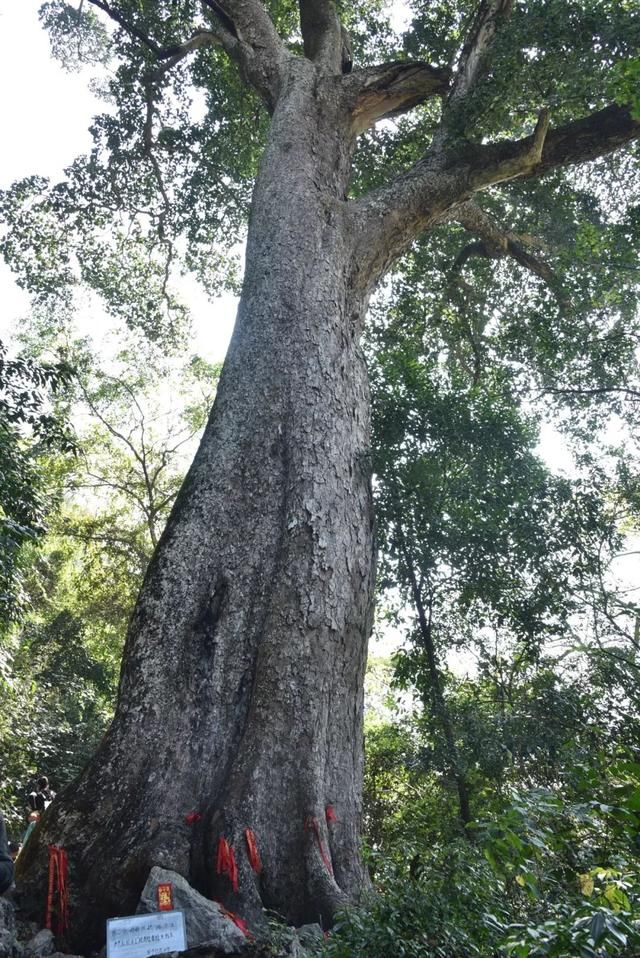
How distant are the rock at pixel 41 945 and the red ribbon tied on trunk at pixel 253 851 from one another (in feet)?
2.23

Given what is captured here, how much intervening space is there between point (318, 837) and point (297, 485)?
1.66 m

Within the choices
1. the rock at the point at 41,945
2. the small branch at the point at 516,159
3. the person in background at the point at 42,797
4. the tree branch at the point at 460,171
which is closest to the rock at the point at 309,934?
the rock at the point at 41,945

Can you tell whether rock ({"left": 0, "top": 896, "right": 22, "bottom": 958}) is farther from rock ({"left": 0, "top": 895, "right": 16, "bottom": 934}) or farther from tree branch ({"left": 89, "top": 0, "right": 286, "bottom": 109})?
tree branch ({"left": 89, "top": 0, "right": 286, "bottom": 109})

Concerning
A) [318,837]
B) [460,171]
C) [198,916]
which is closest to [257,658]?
[318,837]

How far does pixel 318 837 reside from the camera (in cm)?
250

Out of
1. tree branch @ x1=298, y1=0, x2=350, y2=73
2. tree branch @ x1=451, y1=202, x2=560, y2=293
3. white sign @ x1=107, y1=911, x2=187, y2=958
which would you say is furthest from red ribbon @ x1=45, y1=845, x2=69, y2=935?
tree branch @ x1=298, y1=0, x2=350, y2=73

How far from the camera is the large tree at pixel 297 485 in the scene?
2436 mm

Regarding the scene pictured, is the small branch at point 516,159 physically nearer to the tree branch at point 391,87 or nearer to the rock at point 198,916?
the tree branch at point 391,87

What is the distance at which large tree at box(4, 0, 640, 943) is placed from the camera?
2436mm

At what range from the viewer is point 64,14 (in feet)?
35.8

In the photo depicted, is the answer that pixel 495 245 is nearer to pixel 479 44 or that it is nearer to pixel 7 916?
pixel 479 44

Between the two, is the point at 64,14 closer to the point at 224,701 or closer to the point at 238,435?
the point at 238,435

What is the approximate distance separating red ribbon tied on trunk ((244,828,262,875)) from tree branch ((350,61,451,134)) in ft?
21.3

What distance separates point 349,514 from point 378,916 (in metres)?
1.92
